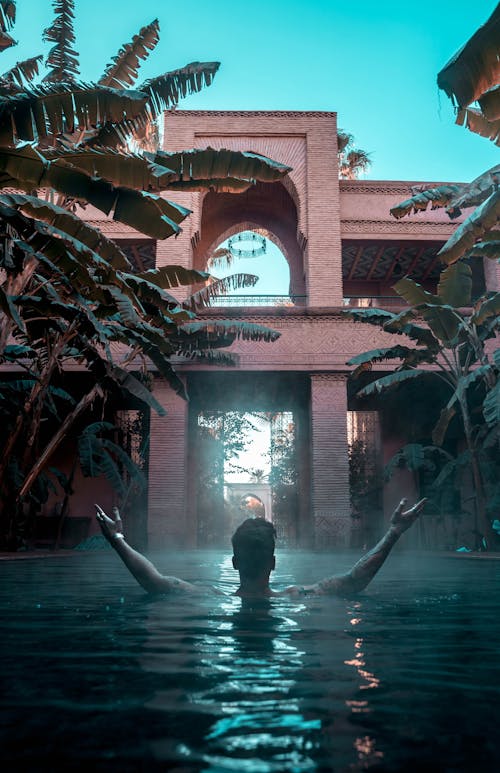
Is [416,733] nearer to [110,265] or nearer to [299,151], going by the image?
[110,265]

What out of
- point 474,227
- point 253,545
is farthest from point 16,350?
point 253,545

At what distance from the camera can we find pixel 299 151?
55.6ft

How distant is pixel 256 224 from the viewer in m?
19.7

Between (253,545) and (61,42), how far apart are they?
795 centimetres

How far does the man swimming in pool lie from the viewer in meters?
4.19

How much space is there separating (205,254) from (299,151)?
439 cm

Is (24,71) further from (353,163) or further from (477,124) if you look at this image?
(353,163)

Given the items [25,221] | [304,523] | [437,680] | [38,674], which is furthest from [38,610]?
[304,523]

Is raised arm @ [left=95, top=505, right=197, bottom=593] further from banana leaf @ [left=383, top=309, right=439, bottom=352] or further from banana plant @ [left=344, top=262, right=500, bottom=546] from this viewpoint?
banana leaf @ [left=383, top=309, right=439, bottom=352]

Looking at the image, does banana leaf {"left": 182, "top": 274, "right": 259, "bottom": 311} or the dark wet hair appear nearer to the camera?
the dark wet hair

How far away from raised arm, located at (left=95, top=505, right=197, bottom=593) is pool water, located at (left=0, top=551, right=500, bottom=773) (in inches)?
Result: 16.0

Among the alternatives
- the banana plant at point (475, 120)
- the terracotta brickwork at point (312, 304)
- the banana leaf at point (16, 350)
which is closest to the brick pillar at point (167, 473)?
the terracotta brickwork at point (312, 304)

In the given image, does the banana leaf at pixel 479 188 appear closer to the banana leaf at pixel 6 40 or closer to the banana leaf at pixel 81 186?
the banana leaf at pixel 81 186

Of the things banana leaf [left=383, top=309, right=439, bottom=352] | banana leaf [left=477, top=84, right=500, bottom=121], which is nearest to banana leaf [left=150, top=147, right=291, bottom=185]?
banana leaf [left=477, top=84, right=500, bottom=121]
